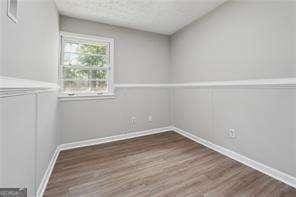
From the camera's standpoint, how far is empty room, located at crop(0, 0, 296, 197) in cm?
118

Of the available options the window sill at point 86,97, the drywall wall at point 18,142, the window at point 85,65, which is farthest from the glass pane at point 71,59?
the drywall wall at point 18,142

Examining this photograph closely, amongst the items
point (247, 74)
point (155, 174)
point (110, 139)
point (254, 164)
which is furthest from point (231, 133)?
point (110, 139)

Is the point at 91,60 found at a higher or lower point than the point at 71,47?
lower

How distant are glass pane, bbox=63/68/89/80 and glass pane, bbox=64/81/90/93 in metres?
0.09

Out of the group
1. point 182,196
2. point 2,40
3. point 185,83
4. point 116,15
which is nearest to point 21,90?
point 2,40

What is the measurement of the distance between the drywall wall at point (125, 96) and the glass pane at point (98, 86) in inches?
8.7

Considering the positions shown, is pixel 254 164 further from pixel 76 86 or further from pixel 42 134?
pixel 76 86

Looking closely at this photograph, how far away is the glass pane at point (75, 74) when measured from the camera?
274 centimetres

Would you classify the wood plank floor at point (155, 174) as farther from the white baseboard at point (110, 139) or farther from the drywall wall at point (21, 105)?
the drywall wall at point (21, 105)

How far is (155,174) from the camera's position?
6.17 feet

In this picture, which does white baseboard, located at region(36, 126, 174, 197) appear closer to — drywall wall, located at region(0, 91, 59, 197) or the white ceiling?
drywall wall, located at region(0, 91, 59, 197)

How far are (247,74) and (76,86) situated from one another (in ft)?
8.77

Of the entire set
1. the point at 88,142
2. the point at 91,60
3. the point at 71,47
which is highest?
the point at 71,47

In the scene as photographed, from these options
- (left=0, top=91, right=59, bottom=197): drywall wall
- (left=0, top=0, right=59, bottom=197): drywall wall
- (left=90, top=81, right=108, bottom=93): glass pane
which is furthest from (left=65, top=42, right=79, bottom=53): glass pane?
(left=0, top=91, right=59, bottom=197): drywall wall
